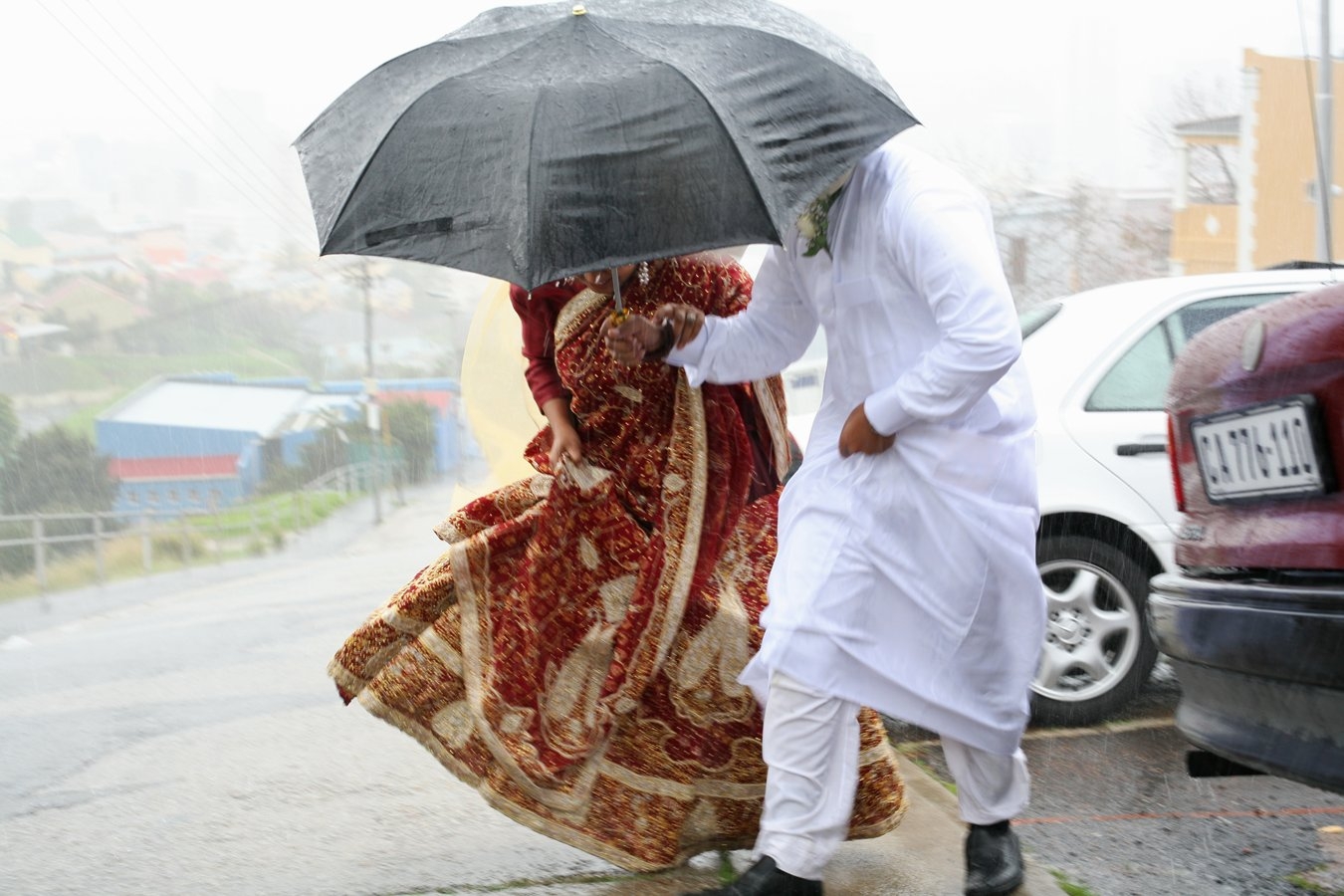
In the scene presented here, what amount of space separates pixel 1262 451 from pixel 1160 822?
1.54 meters

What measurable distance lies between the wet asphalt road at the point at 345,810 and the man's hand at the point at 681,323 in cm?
129

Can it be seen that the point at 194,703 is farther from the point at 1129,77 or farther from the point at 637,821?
the point at 1129,77

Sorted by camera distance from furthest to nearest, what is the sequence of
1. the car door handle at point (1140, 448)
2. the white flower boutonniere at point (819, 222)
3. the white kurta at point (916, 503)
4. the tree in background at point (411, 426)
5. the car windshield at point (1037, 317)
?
the tree in background at point (411, 426), the car windshield at point (1037, 317), the car door handle at point (1140, 448), the white flower boutonniere at point (819, 222), the white kurta at point (916, 503)

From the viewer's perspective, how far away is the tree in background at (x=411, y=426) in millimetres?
55281

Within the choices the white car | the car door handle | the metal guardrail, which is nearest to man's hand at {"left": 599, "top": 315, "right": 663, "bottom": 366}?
the white car

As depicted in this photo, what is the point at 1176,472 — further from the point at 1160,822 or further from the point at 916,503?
the point at 1160,822

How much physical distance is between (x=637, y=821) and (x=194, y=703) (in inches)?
164

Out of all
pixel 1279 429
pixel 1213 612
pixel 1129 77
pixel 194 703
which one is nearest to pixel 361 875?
pixel 1213 612

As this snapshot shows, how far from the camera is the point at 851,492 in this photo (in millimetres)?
2961

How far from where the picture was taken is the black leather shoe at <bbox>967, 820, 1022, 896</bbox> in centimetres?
316

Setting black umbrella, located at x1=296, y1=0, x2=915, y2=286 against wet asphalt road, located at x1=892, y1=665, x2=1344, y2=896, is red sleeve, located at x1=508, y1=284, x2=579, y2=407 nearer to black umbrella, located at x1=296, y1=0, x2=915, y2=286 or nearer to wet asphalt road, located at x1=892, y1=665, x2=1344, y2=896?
black umbrella, located at x1=296, y1=0, x2=915, y2=286

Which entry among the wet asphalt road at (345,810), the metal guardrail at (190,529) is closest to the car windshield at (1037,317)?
the wet asphalt road at (345,810)

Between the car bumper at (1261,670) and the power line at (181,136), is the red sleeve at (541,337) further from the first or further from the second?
the power line at (181,136)

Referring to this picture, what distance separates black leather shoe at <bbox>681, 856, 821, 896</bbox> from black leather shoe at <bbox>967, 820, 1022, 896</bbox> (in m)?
0.45
